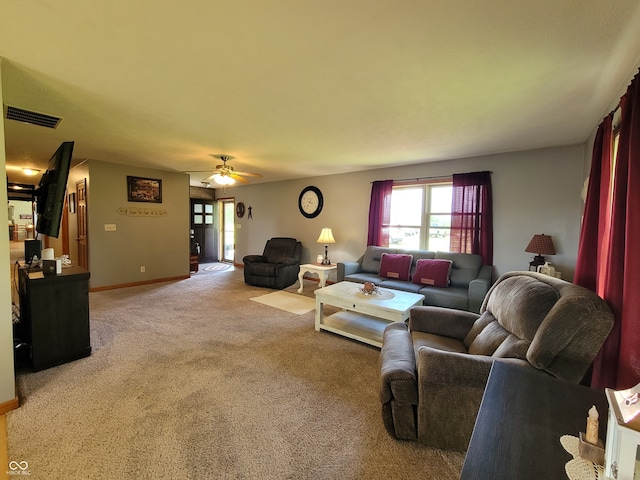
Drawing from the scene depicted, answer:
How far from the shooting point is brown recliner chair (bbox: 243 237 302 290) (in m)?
5.29

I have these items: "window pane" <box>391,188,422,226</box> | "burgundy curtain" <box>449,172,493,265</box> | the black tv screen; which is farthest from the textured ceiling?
"window pane" <box>391,188,422,226</box>

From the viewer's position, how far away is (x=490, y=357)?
158cm

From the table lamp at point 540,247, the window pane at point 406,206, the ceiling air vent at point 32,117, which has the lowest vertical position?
the table lamp at point 540,247

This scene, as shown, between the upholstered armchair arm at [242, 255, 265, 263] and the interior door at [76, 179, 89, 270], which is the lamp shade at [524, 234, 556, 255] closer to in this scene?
the upholstered armchair arm at [242, 255, 265, 263]

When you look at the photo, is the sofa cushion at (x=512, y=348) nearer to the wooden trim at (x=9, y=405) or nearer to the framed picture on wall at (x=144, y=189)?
the wooden trim at (x=9, y=405)

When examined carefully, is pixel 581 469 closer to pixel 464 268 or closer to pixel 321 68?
pixel 321 68

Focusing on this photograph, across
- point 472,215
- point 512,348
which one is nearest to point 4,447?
point 512,348

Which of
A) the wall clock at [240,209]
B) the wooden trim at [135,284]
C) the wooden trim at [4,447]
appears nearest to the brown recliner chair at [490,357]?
the wooden trim at [4,447]

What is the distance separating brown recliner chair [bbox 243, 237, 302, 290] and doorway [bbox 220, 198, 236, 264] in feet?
8.70

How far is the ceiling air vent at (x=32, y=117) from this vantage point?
2533 mm

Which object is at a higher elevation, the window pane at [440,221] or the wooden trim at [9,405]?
the window pane at [440,221]

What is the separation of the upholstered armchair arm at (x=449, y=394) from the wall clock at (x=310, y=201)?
4.56m

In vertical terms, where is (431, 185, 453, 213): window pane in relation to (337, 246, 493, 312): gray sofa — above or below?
above

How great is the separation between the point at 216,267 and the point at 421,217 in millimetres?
5439
